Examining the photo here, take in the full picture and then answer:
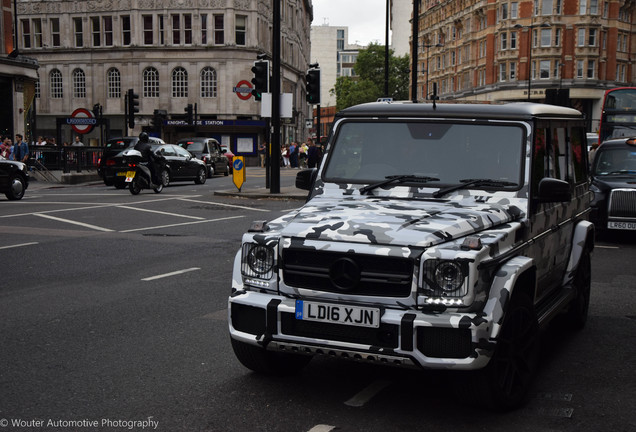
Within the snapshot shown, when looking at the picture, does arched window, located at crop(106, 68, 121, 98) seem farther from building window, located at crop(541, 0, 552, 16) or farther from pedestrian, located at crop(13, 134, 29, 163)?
building window, located at crop(541, 0, 552, 16)

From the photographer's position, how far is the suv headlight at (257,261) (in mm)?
4648

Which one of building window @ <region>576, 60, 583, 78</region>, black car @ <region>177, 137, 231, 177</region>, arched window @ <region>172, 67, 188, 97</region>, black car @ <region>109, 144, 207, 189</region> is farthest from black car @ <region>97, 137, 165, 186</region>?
building window @ <region>576, 60, 583, 78</region>

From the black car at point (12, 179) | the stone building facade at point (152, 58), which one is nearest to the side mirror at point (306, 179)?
the black car at point (12, 179)

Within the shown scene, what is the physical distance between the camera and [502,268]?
4.45 metres

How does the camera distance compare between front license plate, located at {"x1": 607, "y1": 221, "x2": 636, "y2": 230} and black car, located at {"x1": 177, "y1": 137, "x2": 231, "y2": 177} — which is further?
black car, located at {"x1": 177, "y1": 137, "x2": 231, "y2": 177}

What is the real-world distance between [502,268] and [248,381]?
5.83 ft

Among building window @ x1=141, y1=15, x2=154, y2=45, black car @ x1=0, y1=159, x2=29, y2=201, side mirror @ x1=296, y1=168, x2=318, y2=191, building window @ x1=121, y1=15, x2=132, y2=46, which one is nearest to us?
side mirror @ x1=296, y1=168, x2=318, y2=191

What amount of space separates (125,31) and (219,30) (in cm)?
814

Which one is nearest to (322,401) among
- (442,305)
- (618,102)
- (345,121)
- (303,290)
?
(303,290)

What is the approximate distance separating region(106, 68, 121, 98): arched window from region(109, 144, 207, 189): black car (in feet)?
128

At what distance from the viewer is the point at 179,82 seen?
6631cm

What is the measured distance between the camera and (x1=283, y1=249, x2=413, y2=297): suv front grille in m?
4.28

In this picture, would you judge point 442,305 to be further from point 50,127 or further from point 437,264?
point 50,127

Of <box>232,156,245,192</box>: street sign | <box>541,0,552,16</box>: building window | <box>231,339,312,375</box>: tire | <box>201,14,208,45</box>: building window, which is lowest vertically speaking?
<box>232,156,245,192</box>: street sign
